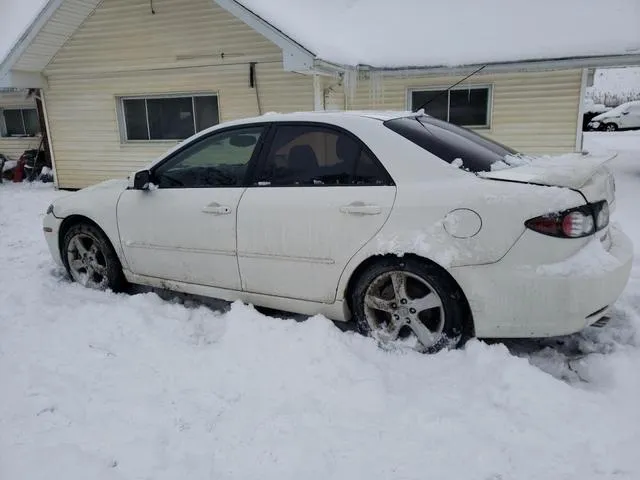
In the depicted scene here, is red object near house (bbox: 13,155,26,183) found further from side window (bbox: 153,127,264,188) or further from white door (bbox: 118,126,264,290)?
side window (bbox: 153,127,264,188)

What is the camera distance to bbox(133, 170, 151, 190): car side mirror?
4188mm

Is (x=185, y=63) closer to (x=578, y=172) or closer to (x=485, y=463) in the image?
(x=578, y=172)

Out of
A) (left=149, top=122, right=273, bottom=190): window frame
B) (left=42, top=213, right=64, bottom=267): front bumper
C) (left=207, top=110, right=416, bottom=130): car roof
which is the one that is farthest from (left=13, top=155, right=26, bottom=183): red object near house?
(left=207, top=110, right=416, bottom=130): car roof

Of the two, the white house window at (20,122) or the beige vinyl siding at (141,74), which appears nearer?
the beige vinyl siding at (141,74)

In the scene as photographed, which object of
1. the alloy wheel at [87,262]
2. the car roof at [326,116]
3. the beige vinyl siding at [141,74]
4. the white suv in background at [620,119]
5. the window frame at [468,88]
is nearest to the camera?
the car roof at [326,116]

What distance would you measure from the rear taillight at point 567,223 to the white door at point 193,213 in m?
2.00

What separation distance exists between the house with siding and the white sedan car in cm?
488

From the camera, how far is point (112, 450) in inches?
99.2

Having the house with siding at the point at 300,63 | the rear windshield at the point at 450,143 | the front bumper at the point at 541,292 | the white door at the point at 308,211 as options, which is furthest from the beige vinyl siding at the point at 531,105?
the front bumper at the point at 541,292

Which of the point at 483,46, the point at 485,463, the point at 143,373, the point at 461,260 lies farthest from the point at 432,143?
the point at 483,46

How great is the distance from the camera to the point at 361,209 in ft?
10.8

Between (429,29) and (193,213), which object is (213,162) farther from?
(429,29)

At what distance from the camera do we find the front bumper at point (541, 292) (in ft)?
9.43

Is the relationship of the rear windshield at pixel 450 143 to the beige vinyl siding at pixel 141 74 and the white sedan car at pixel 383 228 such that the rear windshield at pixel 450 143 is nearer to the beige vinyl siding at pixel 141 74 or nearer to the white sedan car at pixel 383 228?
the white sedan car at pixel 383 228
